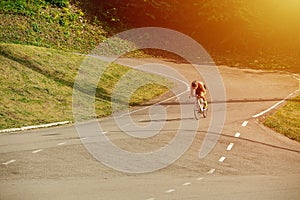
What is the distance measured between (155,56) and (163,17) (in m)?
12.9

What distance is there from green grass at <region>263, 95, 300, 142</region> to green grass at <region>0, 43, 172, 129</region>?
29.1 ft

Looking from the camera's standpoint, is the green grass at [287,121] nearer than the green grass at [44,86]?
Yes

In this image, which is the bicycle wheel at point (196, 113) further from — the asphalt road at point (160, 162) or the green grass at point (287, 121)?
the green grass at point (287, 121)

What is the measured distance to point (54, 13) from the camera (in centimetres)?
5619

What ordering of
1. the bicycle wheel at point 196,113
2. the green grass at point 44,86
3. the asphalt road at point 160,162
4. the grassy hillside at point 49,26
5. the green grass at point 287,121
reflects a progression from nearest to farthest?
the asphalt road at point 160,162 < the green grass at point 287,121 < the bicycle wheel at point 196,113 < the green grass at point 44,86 < the grassy hillside at point 49,26

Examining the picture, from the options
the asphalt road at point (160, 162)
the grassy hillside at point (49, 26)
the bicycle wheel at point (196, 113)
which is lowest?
the asphalt road at point (160, 162)

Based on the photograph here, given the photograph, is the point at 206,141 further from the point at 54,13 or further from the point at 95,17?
the point at 95,17

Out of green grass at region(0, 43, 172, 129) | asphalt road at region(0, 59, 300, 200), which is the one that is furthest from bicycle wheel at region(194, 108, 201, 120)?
green grass at region(0, 43, 172, 129)

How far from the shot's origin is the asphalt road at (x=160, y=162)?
14961 millimetres

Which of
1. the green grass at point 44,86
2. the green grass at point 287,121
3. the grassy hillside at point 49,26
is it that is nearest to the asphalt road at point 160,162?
the green grass at point 287,121

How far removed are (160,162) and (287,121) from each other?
12513 mm

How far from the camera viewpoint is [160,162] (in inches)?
761

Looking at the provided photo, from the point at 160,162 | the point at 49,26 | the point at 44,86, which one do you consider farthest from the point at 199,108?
the point at 49,26

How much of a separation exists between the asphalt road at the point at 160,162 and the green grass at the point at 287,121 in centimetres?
66
